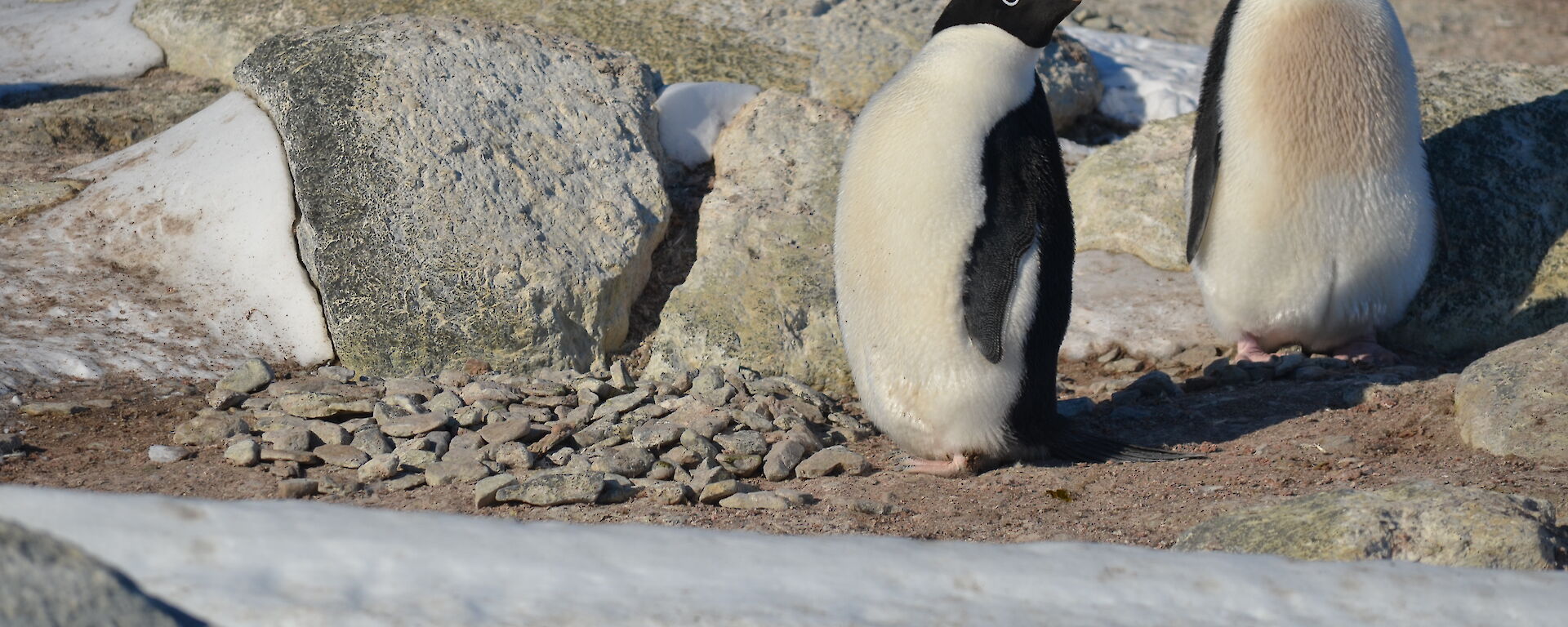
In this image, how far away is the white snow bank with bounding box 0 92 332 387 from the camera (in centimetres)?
417

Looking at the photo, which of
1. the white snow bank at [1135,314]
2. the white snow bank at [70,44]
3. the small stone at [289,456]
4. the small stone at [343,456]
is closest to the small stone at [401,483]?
the small stone at [343,456]

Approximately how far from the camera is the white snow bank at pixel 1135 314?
5254 mm

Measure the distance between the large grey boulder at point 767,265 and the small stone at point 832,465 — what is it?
84cm

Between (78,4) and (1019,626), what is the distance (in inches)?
304

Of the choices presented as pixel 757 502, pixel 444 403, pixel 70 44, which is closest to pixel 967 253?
pixel 757 502

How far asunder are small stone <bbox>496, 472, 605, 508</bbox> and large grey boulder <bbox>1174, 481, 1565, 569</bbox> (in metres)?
1.42

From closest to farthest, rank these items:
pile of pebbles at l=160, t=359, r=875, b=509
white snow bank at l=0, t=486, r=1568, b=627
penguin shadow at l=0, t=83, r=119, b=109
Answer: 1. white snow bank at l=0, t=486, r=1568, b=627
2. pile of pebbles at l=160, t=359, r=875, b=509
3. penguin shadow at l=0, t=83, r=119, b=109

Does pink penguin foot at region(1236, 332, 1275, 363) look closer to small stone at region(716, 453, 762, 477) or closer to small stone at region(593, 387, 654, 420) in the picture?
small stone at region(716, 453, 762, 477)

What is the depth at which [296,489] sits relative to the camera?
10.6 ft

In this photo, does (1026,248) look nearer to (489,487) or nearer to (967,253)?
(967,253)

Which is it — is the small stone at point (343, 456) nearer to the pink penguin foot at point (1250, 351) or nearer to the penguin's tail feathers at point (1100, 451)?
the penguin's tail feathers at point (1100, 451)

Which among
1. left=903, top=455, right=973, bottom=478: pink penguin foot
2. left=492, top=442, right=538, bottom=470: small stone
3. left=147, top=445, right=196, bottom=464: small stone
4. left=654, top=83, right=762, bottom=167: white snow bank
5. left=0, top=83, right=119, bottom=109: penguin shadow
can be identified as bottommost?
left=903, top=455, right=973, bottom=478: pink penguin foot

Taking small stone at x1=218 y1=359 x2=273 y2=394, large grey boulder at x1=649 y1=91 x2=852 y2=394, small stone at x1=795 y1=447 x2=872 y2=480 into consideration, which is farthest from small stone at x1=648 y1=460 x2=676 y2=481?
small stone at x1=218 y1=359 x2=273 y2=394

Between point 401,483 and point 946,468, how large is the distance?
1478mm
